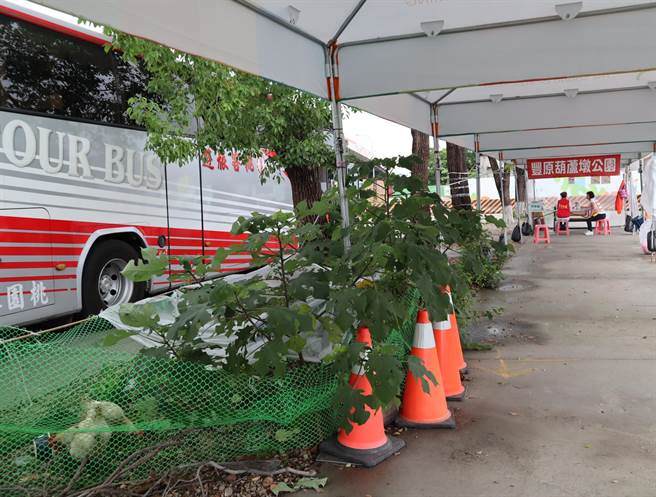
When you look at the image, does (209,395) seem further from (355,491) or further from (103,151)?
(103,151)

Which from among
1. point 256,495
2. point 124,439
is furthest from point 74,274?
point 256,495

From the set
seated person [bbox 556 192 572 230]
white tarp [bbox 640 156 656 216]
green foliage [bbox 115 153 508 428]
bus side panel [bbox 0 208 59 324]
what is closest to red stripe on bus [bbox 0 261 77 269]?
Result: bus side panel [bbox 0 208 59 324]

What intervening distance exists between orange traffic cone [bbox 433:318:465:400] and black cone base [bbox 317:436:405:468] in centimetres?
99

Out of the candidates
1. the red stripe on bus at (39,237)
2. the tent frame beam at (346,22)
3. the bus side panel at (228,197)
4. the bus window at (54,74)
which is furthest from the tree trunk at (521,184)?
the tent frame beam at (346,22)

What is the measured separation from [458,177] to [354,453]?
344 inches

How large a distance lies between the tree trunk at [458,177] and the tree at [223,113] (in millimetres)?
3675

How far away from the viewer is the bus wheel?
281 inches

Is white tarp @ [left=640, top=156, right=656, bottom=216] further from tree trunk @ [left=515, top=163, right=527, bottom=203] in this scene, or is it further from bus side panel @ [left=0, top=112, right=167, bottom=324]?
tree trunk @ [left=515, top=163, right=527, bottom=203]

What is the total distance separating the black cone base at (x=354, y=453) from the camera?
3336 mm

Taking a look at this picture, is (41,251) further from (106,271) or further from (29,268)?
(106,271)

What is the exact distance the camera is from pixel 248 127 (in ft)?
23.7

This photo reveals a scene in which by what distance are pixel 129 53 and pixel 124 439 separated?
444cm

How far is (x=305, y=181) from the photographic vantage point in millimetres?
8688

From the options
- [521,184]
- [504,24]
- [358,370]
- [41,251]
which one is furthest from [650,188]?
[521,184]
